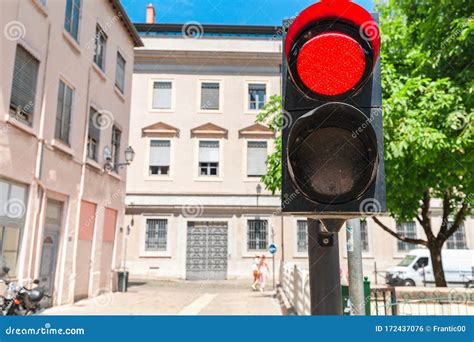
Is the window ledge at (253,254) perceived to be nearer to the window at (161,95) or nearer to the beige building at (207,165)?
the beige building at (207,165)

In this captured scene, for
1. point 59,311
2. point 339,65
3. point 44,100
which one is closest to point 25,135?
point 44,100

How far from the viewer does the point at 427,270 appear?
2314cm

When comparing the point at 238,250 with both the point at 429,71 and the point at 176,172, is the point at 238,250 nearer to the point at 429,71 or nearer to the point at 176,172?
the point at 176,172

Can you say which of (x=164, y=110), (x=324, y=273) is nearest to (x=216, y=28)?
(x=164, y=110)

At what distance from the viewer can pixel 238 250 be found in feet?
85.4

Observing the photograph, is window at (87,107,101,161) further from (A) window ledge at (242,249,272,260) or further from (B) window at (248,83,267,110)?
(B) window at (248,83,267,110)

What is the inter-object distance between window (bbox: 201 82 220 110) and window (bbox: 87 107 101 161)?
40.8 feet

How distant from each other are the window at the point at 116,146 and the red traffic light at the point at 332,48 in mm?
17209

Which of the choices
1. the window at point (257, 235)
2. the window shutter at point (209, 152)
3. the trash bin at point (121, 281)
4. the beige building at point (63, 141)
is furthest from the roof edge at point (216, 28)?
the trash bin at point (121, 281)

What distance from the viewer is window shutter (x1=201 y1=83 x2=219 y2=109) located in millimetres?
27844

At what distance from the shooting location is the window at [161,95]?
2798 centimetres

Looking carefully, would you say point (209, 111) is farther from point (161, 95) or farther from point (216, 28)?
point (216, 28)

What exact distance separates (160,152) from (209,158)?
3108mm

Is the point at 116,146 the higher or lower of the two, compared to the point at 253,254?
higher
